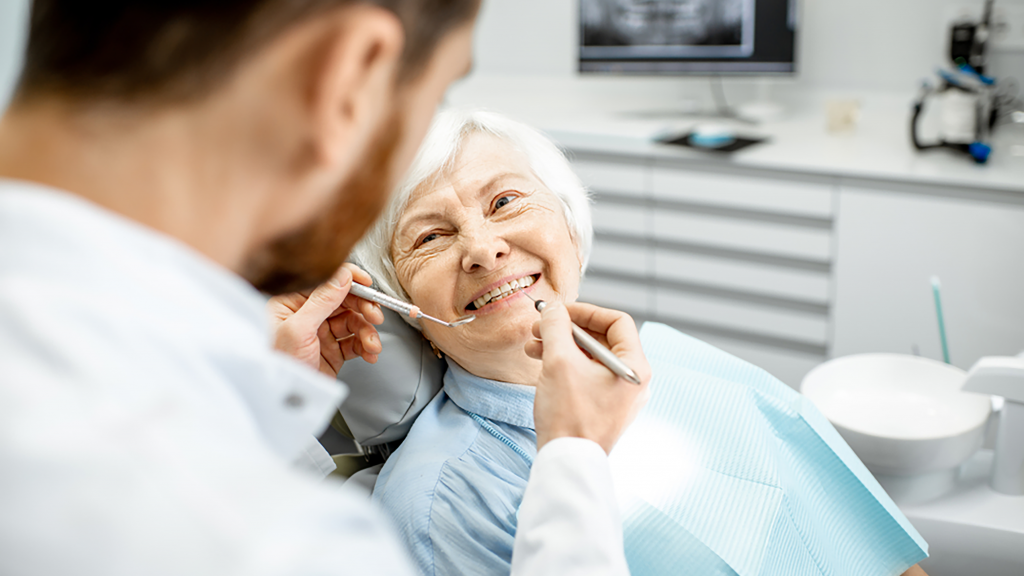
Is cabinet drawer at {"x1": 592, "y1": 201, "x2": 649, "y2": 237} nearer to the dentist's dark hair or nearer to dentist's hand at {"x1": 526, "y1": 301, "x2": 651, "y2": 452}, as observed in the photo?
dentist's hand at {"x1": 526, "y1": 301, "x2": 651, "y2": 452}

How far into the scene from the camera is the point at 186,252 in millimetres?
492

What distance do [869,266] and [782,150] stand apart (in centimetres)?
49

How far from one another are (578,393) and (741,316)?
2227 mm

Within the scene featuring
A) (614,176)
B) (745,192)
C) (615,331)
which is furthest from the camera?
(614,176)

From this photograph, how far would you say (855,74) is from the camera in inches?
123

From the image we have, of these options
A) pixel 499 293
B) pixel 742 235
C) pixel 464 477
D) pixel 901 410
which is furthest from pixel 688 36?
pixel 464 477

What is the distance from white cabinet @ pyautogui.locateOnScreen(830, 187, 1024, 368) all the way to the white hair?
1.48 meters

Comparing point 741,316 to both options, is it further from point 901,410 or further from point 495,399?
point 495,399

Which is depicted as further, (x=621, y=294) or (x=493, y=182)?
(x=621, y=294)

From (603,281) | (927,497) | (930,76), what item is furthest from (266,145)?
(930,76)

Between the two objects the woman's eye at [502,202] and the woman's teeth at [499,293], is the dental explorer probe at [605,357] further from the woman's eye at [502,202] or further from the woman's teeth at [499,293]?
the woman's eye at [502,202]

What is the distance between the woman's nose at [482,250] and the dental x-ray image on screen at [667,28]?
218 centimetres

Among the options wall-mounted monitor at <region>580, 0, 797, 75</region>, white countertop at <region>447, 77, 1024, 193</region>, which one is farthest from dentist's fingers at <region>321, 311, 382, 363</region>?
wall-mounted monitor at <region>580, 0, 797, 75</region>

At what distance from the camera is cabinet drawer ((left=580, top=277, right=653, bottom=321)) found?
10.3 ft
